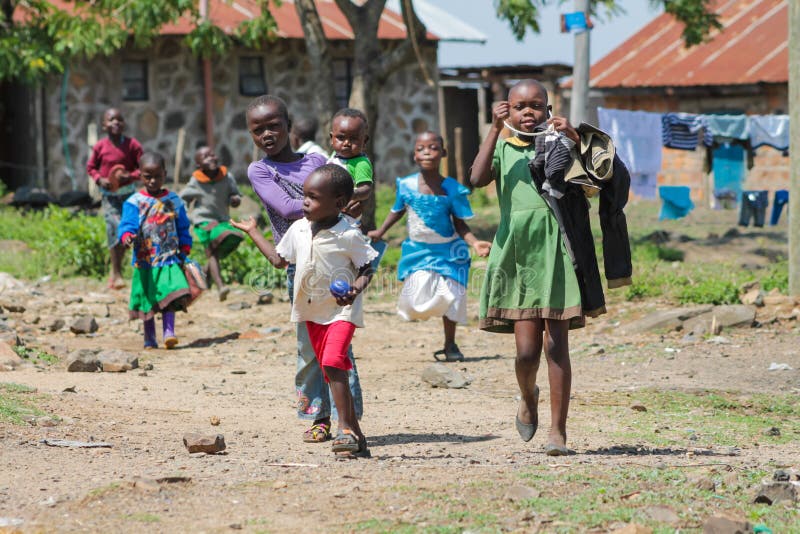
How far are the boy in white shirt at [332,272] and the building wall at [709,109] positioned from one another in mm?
15354

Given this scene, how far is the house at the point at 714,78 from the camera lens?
21.1 meters

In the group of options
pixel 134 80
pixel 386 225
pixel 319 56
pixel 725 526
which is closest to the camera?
pixel 725 526

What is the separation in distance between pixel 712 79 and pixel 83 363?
51.7 ft

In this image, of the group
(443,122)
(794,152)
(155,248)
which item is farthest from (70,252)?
(443,122)

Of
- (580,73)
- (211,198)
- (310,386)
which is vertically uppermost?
(580,73)

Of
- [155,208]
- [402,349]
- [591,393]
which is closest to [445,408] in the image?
[591,393]

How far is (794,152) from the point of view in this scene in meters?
10.4

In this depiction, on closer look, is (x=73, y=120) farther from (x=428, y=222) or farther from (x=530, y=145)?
(x=530, y=145)

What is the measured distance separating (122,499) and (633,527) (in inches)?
71.9

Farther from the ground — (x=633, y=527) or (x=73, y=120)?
(x=73, y=120)

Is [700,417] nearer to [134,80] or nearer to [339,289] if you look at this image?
[339,289]

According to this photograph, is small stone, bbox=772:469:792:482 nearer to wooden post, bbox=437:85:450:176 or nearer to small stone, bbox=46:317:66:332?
small stone, bbox=46:317:66:332

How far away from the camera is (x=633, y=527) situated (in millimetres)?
4020

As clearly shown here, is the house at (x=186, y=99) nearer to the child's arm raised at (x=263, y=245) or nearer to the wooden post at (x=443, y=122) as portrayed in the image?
the wooden post at (x=443, y=122)
